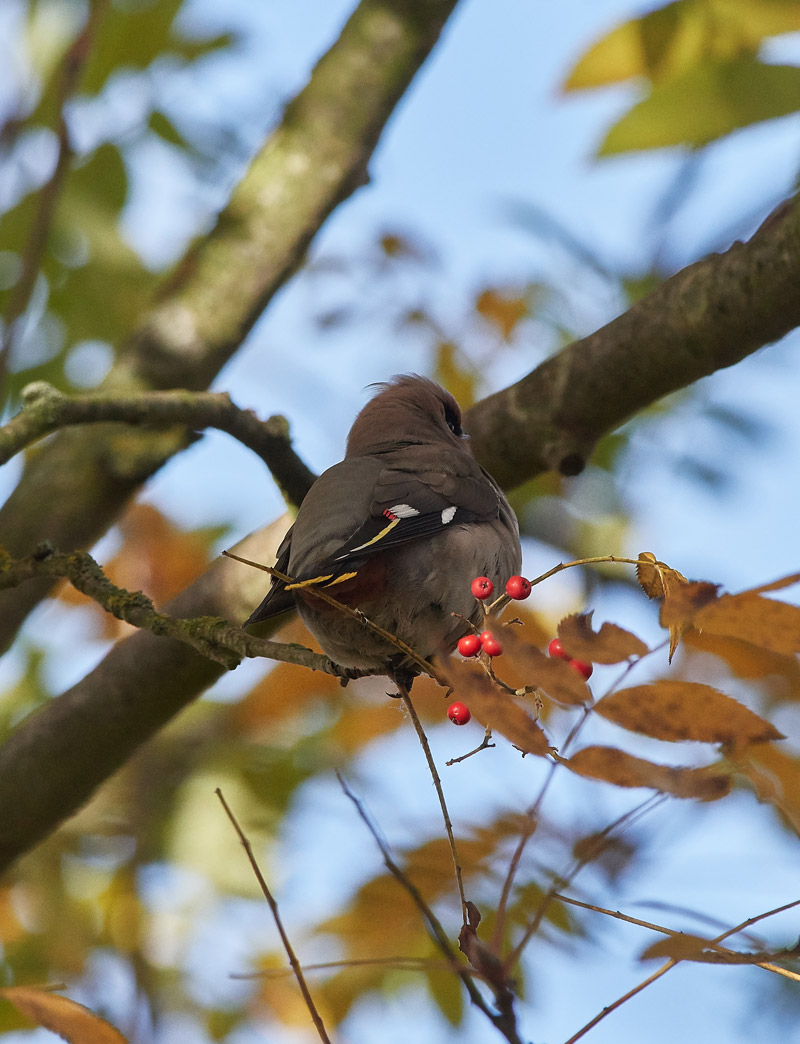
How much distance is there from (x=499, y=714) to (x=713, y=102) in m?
1.88

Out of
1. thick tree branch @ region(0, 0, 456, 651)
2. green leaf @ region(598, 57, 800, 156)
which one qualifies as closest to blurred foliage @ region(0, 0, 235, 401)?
thick tree branch @ region(0, 0, 456, 651)

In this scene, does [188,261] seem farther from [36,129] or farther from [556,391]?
[556,391]

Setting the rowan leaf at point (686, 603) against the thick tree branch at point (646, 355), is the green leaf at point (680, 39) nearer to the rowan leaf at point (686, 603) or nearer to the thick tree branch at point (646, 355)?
the thick tree branch at point (646, 355)

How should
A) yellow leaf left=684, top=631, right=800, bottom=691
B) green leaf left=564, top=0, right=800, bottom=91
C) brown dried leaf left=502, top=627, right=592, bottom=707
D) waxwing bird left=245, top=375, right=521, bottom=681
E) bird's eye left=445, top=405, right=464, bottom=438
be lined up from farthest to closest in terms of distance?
bird's eye left=445, top=405, right=464, bottom=438 → waxwing bird left=245, top=375, right=521, bottom=681 → green leaf left=564, top=0, right=800, bottom=91 → yellow leaf left=684, top=631, right=800, bottom=691 → brown dried leaf left=502, top=627, right=592, bottom=707

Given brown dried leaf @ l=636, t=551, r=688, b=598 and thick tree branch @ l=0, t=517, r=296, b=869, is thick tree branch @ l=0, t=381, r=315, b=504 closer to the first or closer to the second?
thick tree branch @ l=0, t=517, r=296, b=869

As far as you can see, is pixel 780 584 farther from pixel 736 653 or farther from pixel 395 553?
pixel 395 553

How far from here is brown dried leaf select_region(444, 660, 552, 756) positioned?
5.75 feet

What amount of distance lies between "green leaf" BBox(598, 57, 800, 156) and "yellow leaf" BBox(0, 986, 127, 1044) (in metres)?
2.48

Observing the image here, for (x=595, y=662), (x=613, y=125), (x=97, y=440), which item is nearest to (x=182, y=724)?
(x=97, y=440)

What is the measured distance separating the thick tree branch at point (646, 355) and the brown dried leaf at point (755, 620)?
165 cm

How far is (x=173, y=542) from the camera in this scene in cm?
572

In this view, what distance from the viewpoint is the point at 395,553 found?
→ 3305 mm

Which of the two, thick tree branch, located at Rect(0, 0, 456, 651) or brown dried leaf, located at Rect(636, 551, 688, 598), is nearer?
brown dried leaf, located at Rect(636, 551, 688, 598)

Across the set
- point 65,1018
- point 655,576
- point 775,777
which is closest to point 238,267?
point 655,576
